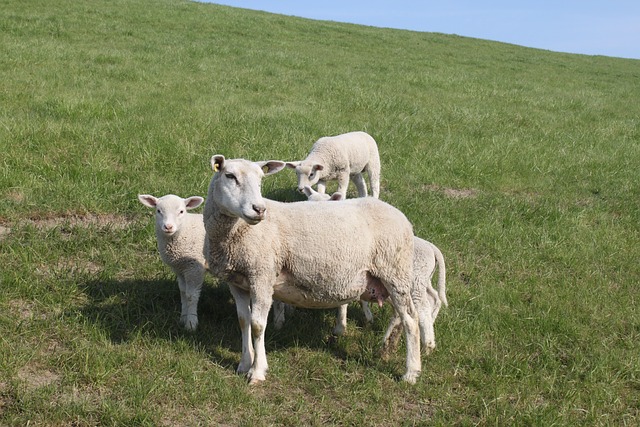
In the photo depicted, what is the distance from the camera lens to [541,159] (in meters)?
11.9

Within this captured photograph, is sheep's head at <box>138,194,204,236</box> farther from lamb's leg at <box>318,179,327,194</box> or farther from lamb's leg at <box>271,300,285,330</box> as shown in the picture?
lamb's leg at <box>318,179,327,194</box>

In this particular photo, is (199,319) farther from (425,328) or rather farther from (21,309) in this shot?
(425,328)

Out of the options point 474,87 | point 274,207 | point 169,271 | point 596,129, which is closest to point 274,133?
point 169,271

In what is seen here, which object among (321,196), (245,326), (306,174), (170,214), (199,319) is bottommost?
(199,319)

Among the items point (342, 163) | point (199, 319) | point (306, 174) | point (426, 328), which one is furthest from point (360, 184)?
point (199, 319)

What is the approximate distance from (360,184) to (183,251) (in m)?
4.51

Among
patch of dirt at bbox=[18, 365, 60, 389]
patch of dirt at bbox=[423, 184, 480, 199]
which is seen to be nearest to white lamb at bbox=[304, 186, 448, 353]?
patch of dirt at bbox=[18, 365, 60, 389]

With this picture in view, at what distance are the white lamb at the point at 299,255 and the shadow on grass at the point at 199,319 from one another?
0.33m

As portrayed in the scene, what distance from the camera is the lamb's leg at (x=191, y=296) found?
550 centimetres

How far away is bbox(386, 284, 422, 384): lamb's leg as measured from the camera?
5.02 m

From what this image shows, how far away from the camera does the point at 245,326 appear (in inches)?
193

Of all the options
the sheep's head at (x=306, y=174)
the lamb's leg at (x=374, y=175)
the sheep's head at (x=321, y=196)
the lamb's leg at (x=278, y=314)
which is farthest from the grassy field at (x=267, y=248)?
the sheep's head at (x=321, y=196)

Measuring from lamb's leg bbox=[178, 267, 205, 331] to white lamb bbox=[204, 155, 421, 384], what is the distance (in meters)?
0.65

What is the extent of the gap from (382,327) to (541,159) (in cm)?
727
